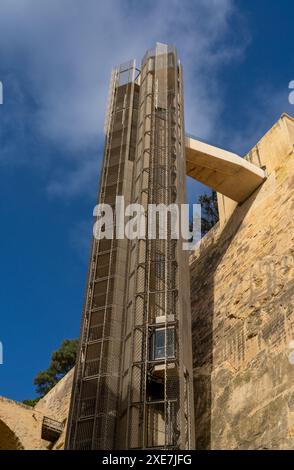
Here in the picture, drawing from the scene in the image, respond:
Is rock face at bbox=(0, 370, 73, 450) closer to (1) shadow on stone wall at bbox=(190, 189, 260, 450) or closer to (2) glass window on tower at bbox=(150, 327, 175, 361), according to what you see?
(1) shadow on stone wall at bbox=(190, 189, 260, 450)

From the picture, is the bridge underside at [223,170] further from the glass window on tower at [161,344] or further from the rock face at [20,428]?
the rock face at [20,428]

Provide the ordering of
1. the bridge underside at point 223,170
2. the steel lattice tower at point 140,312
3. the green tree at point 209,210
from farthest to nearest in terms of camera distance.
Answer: the green tree at point 209,210
the bridge underside at point 223,170
the steel lattice tower at point 140,312

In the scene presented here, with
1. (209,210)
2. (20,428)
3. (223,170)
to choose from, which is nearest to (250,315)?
(223,170)

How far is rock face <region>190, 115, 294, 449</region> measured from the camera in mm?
13719

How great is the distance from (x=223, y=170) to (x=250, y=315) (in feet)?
22.3

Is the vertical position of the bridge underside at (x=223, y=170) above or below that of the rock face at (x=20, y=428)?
above

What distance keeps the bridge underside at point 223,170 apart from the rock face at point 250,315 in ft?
1.36

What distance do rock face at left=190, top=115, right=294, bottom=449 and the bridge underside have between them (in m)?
0.41

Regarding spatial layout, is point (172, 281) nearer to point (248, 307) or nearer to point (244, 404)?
point (248, 307)

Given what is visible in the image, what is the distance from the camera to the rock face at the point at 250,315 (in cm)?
1372

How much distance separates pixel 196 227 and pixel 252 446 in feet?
59.8

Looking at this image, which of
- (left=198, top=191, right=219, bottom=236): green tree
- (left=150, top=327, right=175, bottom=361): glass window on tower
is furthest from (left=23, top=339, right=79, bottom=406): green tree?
(left=150, top=327, right=175, bottom=361): glass window on tower

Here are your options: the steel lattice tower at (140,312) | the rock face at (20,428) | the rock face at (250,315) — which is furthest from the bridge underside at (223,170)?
the rock face at (20,428)

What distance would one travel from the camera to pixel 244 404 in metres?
14.4
